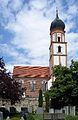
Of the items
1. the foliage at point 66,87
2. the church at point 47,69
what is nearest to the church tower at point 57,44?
the church at point 47,69

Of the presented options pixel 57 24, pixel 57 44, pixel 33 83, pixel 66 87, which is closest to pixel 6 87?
pixel 66 87

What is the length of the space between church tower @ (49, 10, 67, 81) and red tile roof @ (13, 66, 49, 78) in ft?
31.8

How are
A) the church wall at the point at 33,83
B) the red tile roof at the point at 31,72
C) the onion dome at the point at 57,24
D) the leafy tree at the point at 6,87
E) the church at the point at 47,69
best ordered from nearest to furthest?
the leafy tree at the point at 6,87
the church at the point at 47,69
the onion dome at the point at 57,24
the church wall at the point at 33,83
the red tile roof at the point at 31,72

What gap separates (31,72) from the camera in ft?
295

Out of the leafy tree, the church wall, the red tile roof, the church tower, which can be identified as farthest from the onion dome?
the leafy tree

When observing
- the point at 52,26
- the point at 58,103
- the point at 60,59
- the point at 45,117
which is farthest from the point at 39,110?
the point at 52,26

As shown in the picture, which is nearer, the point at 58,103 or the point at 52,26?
the point at 58,103

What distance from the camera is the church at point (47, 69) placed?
78.0 meters

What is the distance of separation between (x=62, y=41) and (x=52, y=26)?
4262 millimetres

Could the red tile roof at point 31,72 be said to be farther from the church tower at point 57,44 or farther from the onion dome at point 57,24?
the onion dome at point 57,24

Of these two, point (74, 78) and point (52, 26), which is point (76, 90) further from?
point (52, 26)

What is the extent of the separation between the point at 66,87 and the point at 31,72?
4082 centimetres

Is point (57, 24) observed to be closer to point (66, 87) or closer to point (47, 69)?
point (47, 69)

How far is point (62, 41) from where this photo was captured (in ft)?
262
